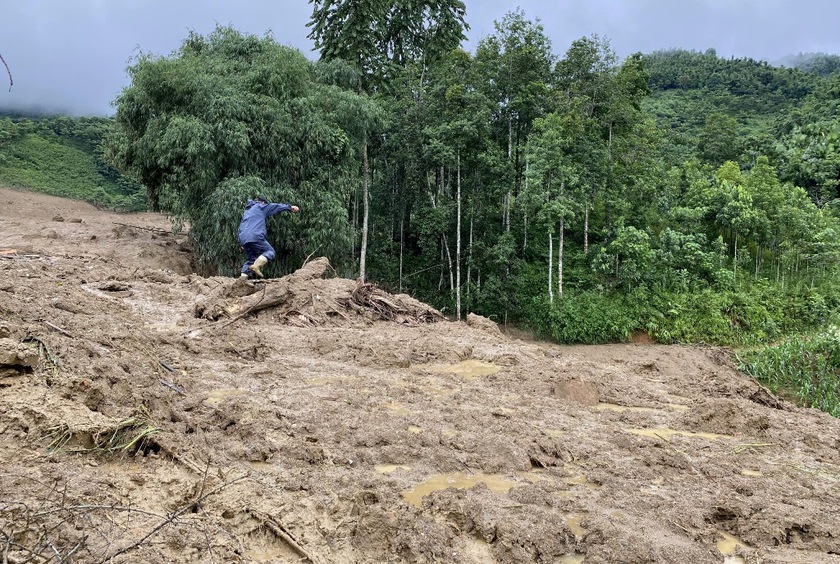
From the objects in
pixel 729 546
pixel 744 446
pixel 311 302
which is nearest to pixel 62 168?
pixel 311 302

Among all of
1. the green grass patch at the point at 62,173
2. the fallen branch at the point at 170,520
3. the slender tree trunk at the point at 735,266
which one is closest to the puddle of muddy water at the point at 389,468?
the fallen branch at the point at 170,520

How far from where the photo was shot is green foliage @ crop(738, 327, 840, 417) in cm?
1047

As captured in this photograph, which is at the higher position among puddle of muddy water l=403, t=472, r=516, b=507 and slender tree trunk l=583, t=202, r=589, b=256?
slender tree trunk l=583, t=202, r=589, b=256

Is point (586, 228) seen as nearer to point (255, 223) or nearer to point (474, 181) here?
point (474, 181)

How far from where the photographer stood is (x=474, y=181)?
18.9 meters

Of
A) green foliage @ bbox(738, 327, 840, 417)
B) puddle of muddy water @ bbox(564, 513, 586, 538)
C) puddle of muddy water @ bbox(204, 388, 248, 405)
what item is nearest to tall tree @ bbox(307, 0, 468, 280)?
green foliage @ bbox(738, 327, 840, 417)

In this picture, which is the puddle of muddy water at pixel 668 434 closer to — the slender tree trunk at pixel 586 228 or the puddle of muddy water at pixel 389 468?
the puddle of muddy water at pixel 389 468

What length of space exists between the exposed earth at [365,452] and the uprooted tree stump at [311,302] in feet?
1.80

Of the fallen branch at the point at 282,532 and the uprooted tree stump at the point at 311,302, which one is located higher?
the uprooted tree stump at the point at 311,302

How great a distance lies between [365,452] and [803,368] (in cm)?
1054

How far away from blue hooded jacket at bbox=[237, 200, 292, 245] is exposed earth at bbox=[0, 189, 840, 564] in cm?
246

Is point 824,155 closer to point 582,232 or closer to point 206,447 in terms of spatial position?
point 582,232

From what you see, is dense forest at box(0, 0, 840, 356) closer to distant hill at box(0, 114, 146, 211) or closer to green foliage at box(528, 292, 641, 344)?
green foliage at box(528, 292, 641, 344)

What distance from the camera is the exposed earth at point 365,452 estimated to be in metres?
2.79
